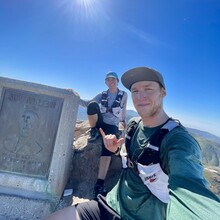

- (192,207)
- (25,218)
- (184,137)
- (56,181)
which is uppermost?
(184,137)

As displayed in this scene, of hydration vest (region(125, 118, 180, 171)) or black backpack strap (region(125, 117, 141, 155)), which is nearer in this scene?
hydration vest (region(125, 118, 180, 171))

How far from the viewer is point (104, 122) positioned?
6.14 metres

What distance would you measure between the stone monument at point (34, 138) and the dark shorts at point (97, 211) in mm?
1753

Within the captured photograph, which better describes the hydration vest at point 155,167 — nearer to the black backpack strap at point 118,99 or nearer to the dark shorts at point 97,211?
the dark shorts at point 97,211

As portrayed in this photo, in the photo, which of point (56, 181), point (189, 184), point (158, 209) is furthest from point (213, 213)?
point (56, 181)

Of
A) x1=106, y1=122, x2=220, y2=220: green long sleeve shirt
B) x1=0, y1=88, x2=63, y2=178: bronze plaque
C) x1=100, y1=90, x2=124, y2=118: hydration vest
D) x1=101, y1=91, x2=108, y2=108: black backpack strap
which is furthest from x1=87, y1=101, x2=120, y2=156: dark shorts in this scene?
x1=106, y1=122, x2=220, y2=220: green long sleeve shirt

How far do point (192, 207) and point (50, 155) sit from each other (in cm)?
360

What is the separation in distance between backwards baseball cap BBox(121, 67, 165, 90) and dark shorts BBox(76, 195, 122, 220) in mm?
1692

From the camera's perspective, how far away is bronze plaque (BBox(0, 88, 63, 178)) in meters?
4.46

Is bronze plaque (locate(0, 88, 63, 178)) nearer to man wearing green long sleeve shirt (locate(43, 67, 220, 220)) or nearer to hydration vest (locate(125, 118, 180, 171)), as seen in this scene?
man wearing green long sleeve shirt (locate(43, 67, 220, 220))

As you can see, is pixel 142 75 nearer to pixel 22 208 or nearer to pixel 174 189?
pixel 174 189

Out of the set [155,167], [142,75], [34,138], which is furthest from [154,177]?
[34,138]

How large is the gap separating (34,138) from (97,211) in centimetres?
244

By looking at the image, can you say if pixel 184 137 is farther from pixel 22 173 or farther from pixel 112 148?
pixel 22 173
